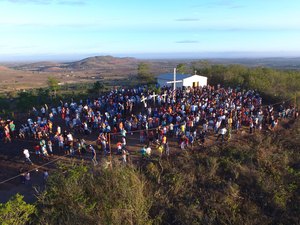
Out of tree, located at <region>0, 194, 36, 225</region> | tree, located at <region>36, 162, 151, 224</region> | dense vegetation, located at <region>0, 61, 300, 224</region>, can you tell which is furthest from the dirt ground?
tree, located at <region>0, 194, 36, 225</region>

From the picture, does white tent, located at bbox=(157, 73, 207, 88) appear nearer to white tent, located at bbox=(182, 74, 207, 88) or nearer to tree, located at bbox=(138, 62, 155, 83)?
white tent, located at bbox=(182, 74, 207, 88)

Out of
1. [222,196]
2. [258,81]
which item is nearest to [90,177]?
[222,196]

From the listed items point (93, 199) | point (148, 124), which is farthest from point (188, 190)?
point (148, 124)

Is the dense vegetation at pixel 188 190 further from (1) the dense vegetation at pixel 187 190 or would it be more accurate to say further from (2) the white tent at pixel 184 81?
(2) the white tent at pixel 184 81

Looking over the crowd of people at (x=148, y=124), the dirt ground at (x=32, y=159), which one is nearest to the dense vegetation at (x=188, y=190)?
the dirt ground at (x=32, y=159)

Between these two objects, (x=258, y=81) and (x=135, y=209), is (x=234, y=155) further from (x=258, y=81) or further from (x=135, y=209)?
(x=258, y=81)
